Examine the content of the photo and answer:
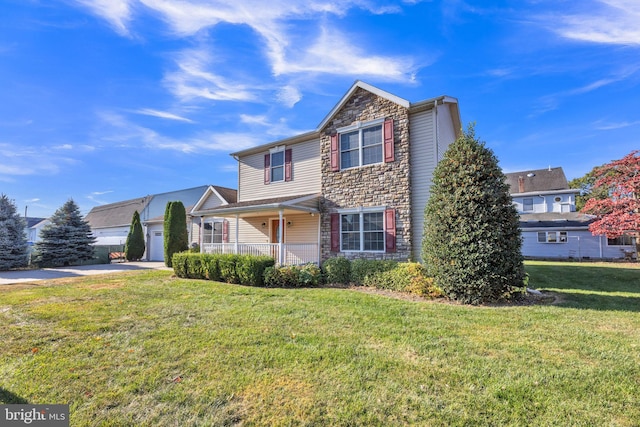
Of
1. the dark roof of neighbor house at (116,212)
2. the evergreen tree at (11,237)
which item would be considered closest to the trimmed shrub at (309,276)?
the evergreen tree at (11,237)

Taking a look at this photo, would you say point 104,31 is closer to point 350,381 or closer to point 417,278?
point 350,381

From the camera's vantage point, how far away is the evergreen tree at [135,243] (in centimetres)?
2141

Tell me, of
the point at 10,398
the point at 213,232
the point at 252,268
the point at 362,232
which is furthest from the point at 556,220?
the point at 10,398

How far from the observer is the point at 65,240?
1816 cm

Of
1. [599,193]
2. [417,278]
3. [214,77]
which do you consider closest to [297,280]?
[417,278]

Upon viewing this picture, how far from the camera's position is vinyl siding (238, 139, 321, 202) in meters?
13.2

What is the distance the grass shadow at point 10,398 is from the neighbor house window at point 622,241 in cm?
3001

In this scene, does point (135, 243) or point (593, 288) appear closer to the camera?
point (593, 288)

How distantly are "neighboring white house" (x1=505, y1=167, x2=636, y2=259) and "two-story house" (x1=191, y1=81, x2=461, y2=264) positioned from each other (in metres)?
11.2

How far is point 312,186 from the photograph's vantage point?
13203mm

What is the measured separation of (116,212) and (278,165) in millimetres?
26349

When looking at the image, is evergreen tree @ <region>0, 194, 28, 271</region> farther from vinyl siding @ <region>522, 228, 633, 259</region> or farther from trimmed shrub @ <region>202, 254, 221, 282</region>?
vinyl siding @ <region>522, 228, 633, 259</region>

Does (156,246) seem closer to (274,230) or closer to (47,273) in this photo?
(47,273)

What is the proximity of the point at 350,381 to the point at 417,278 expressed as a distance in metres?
5.74
